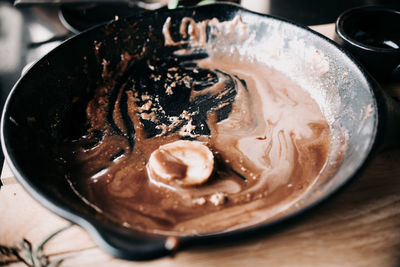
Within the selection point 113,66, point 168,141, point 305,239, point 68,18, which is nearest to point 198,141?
point 168,141

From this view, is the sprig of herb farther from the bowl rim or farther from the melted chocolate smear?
the bowl rim

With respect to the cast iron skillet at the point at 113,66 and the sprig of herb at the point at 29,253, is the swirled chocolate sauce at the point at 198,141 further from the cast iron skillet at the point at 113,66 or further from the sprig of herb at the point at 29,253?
the sprig of herb at the point at 29,253

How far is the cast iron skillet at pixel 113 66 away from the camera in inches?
29.4

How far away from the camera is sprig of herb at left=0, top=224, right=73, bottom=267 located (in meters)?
0.86

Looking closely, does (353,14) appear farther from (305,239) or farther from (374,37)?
(305,239)

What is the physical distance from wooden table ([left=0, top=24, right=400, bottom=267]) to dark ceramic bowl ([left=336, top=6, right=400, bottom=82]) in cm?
44

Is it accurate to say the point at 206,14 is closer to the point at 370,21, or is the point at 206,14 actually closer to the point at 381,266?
the point at 370,21

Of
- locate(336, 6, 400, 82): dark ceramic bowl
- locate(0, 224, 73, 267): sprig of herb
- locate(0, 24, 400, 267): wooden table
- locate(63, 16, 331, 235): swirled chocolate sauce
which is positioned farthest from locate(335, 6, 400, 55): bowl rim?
locate(0, 224, 73, 267): sprig of herb

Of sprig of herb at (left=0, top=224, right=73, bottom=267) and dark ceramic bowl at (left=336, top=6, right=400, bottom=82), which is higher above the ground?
dark ceramic bowl at (left=336, top=6, right=400, bottom=82)

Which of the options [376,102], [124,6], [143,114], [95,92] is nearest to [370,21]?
[376,102]

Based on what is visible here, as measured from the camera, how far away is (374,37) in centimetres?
145

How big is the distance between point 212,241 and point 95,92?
0.93 m

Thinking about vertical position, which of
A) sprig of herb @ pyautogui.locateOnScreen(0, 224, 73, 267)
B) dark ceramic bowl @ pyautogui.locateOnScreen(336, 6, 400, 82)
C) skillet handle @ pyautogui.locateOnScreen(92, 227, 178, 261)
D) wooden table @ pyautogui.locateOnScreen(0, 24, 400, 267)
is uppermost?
dark ceramic bowl @ pyautogui.locateOnScreen(336, 6, 400, 82)

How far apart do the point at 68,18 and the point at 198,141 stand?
1.24 metres
